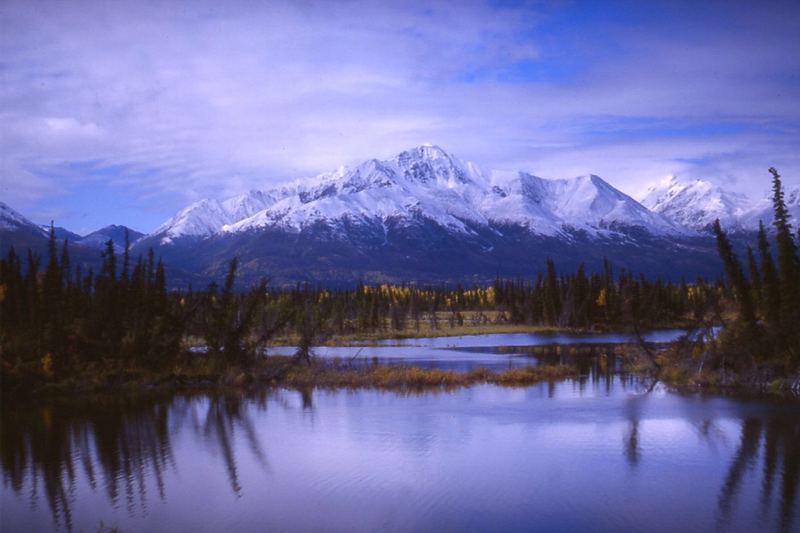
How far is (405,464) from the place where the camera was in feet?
105

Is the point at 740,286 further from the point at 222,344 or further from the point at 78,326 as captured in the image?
the point at 78,326

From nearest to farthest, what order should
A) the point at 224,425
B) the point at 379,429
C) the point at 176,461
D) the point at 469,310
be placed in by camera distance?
the point at 176,461 → the point at 379,429 → the point at 224,425 → the point at 469,310

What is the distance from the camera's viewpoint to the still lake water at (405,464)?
2536 cm

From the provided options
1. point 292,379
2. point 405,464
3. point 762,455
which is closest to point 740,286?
point 762,455

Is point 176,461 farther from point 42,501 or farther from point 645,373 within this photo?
point 645,373

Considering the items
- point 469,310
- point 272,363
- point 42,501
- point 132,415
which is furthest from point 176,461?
point 469,310

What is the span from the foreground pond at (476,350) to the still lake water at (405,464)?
2092cm

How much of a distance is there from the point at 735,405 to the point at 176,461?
2919 cm

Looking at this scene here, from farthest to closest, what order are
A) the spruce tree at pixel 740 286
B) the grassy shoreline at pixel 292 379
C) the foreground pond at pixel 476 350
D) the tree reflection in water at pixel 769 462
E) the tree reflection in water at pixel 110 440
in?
the foreground pond at pixel 476 350, the grassy shoreline at pixel 292 379, the spruce tree at pixel 740 286, the tree reflection in water at pixel 110 440, the tree reflection in water at pixel 769 462

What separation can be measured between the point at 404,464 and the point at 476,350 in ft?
184

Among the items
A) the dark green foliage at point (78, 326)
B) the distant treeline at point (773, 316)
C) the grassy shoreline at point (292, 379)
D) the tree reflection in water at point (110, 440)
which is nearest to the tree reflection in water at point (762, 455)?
the distant treeline at point (773, 316)

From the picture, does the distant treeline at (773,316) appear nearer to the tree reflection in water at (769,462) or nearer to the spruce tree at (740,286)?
the spruce tree at (740,286)

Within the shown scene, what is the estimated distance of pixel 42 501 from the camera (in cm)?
2788

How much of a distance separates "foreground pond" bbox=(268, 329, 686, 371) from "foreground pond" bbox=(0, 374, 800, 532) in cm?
2042
